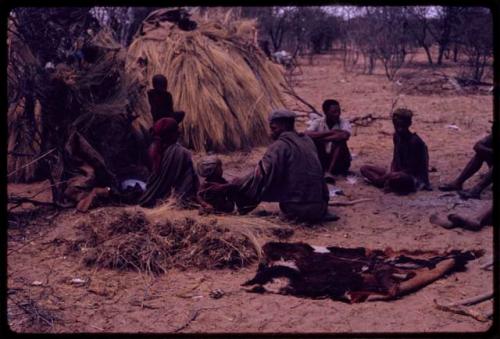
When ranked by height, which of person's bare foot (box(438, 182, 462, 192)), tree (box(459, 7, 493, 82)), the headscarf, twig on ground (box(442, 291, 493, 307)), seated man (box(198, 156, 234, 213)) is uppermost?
tree (box(459, 7, 493, 82))

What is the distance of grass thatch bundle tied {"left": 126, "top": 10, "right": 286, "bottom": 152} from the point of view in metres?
8.18

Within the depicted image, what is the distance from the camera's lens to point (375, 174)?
21.6 ft

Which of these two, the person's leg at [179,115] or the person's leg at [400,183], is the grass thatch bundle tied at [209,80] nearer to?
the person's leg at [179,115]

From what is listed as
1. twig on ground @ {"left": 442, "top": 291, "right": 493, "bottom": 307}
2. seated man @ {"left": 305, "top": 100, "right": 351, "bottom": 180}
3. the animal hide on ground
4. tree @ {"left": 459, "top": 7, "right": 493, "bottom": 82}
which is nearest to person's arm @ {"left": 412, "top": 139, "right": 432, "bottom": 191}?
seated man @ {"left": 305, "top": 100, "right": 351, "bottom": 180}

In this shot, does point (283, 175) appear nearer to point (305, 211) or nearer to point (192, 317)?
point (305, 211)

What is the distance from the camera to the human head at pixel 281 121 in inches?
219

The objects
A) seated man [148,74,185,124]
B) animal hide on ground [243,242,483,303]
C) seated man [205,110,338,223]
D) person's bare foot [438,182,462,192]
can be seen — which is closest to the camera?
animal hide on ground [243,242,483,303]

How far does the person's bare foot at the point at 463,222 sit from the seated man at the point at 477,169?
914 millimetres

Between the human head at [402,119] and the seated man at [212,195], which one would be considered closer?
the seated man at [212,195]

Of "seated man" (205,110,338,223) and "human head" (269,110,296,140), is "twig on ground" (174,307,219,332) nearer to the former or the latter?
"seated man" (205,110,338,223)

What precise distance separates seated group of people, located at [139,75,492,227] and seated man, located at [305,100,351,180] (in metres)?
0.02

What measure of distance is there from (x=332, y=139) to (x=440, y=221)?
190 centimetres

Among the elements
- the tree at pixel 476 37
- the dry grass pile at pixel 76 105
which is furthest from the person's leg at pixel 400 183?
the tree at pixel 476 37

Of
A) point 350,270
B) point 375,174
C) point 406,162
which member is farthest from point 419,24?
point 350,270
